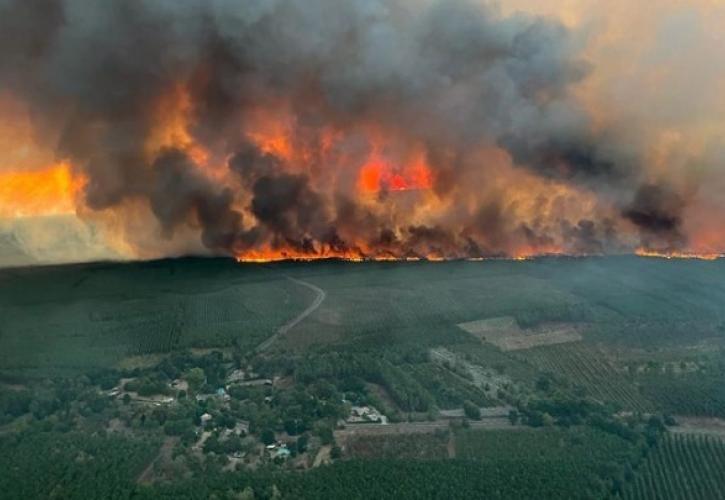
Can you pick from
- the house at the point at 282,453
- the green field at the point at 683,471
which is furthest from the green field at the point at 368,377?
the house at the point at 282,453

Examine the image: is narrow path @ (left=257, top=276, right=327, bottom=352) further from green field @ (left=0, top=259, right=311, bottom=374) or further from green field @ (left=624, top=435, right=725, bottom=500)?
green field @ (left=624, top=435, right=725, bottom=500)

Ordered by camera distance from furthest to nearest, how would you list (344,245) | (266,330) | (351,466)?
1. (344,245)
2. (266,330)
3. (351,466)

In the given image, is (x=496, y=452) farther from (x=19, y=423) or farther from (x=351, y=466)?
(x=19, y=423)

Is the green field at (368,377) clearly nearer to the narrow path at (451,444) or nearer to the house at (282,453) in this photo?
the narrow path at (451,444)

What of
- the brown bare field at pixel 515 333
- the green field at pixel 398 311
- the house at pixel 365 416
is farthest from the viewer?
the brown bare field at pixel 515 333

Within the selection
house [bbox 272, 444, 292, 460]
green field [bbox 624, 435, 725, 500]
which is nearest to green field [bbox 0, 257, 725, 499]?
green field [bbox 624, 435, 725, 500]

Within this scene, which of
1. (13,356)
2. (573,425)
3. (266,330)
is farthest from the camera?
(266,330)

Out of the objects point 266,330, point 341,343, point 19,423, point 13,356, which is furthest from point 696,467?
point 13,356

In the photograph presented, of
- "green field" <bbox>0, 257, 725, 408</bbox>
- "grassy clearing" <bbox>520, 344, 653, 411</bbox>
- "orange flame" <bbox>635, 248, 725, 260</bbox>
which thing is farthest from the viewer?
"orange flame" <bbox>635, 248, 725, 260</bbox>
